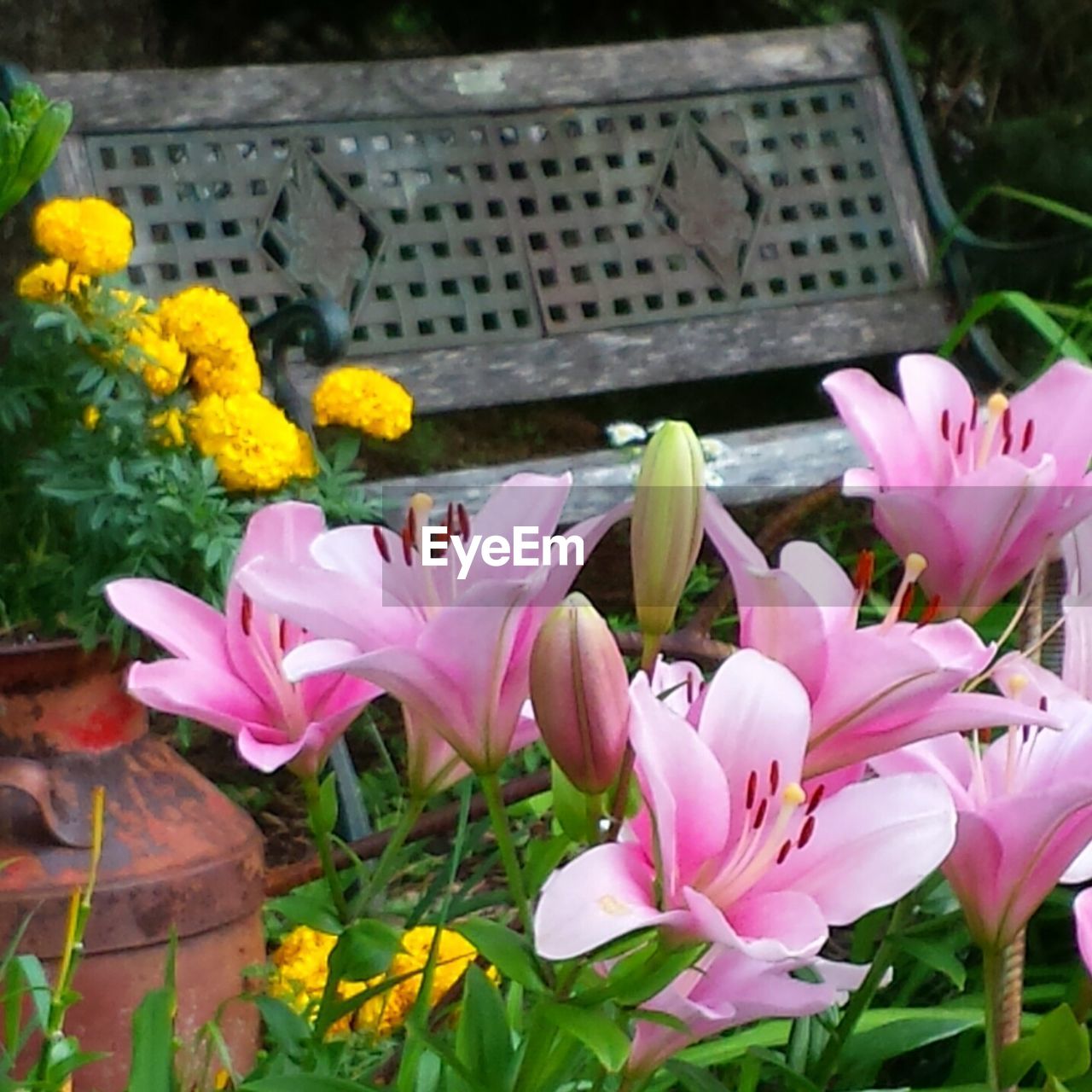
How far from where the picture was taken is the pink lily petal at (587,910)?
33 cm

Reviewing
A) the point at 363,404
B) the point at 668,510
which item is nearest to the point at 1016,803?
the point at 668,510

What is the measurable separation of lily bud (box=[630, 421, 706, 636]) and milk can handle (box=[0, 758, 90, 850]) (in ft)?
2.12

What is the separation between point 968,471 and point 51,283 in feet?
2.88

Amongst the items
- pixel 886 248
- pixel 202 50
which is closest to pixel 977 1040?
pixel 886 248

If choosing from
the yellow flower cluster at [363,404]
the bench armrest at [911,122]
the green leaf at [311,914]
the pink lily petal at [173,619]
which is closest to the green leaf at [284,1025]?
the green leaf at [311,914]

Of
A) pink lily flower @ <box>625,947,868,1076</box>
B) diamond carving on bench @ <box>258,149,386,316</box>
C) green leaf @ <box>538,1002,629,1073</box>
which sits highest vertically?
green leaf @ <box>538,1002,629,1073</box>

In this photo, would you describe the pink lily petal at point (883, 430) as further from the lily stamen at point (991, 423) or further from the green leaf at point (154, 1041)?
the green leaf at point (154, 1041)

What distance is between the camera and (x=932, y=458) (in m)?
0.48

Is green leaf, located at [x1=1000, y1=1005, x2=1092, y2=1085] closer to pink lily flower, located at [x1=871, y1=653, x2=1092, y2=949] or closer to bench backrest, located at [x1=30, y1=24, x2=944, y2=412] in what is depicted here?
pink lily flower, located at [x1=871, y1=653, x2=1092, y2=949]

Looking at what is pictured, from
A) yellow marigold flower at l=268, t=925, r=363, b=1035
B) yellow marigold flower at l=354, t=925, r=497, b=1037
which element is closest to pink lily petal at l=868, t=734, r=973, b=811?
yellow marigold flower at l=354, t=925, r=497, b=1037

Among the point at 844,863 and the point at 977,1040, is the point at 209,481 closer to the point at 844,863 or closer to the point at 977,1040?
the point at 977,1040

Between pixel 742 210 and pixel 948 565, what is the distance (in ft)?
5.88

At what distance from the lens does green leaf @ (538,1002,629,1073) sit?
361 mm

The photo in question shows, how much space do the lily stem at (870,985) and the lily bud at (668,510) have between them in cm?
13
